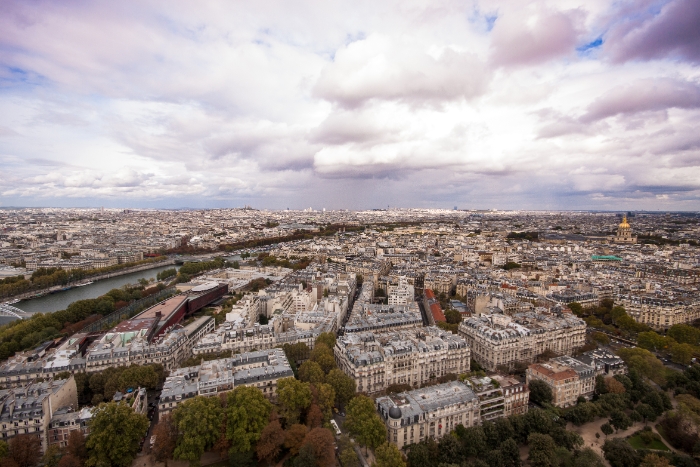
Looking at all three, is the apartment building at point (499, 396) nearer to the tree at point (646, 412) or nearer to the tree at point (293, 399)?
the tree at point (646, 412)

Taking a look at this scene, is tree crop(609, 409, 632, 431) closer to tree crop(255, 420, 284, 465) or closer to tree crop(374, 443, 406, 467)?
tree crop(374, 443, 406, 467)

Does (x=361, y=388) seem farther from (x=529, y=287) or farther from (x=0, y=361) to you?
(x=529, y=287)

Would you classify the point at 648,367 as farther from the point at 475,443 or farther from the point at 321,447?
the point at 321,447

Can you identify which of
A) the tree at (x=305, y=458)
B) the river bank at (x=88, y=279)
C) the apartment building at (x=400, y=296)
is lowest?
the river bank at (x=88, y=279)

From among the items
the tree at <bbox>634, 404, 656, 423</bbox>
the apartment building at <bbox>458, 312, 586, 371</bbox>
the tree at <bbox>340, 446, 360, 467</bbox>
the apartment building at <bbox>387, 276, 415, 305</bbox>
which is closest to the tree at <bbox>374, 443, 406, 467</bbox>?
the tree at <bbox>340, 446, 360, 467</bbox>

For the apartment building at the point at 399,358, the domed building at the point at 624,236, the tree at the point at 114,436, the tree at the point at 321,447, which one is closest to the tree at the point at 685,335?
the apartment building at the point at 399,358
